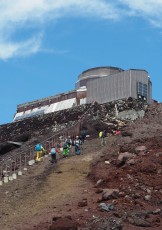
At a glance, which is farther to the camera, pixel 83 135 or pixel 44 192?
pixel 83 135

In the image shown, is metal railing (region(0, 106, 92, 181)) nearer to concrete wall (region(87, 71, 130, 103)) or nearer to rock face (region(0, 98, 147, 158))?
rock face (region(0, 98, 147, 158))

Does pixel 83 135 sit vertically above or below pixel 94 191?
above

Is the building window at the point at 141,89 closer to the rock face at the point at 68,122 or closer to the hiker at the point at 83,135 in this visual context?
the rock face at the point at 68,122

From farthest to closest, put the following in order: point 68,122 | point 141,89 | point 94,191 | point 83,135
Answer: point 141,89 → point 68,122 → point 83,135 → point 94,191

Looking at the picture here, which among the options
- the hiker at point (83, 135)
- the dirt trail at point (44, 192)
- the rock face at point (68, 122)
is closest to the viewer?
the dirt trail at point (44, 192)

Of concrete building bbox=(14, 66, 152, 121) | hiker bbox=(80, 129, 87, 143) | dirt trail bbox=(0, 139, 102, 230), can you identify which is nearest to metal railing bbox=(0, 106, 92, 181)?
hiker bbox=(80, 129, 87, 143)

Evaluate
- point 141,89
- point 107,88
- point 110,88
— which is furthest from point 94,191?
point 141,89

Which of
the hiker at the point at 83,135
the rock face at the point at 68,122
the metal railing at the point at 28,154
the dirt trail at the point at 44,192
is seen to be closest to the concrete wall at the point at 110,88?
the rock face at the point at 68,122

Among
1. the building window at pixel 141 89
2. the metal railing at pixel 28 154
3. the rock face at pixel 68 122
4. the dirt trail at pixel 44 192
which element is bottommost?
the dirt trail at pixel 44 192

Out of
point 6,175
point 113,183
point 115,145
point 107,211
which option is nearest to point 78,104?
point 115,145

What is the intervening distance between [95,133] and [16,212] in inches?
656

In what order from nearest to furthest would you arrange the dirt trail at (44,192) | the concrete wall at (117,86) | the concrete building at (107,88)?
Result: the dirt trail at (44,192) < the concrete wall at (117,86) < the concrete building at (107,88)

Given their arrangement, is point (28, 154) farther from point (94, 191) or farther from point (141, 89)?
point (141, 89)

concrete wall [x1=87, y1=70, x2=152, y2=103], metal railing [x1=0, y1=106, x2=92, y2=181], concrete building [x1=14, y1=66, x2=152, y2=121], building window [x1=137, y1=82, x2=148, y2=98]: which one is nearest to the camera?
metal railing [x1=0, y1=106, x2=92, y2=181]
